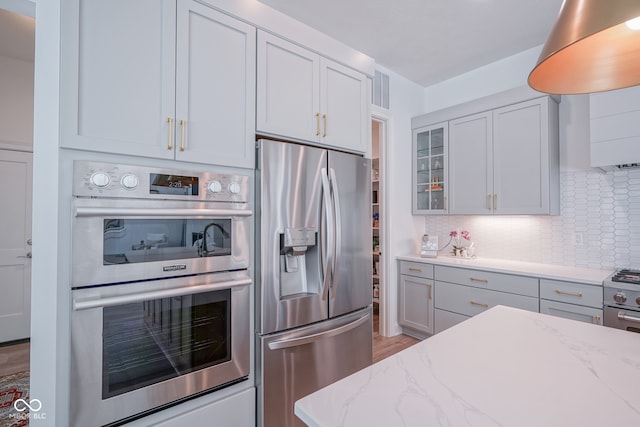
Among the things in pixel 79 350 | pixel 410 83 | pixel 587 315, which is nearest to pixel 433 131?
pixel 410 83

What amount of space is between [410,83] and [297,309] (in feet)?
10.4

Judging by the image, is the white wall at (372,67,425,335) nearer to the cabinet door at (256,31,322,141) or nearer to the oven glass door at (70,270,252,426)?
the cabinet door at (256,31,322,141)

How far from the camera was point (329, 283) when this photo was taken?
1.87 metres

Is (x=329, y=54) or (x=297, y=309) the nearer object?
(x=297, y=309)

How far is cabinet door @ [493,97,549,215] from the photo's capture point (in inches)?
105

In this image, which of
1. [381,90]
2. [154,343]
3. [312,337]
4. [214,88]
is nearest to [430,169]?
[381,90]

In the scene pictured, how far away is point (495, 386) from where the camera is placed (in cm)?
76

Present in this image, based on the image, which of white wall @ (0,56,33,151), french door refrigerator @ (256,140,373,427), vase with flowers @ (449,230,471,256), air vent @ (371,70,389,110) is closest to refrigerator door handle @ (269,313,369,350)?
french door refrigerator @ (256,140,373,427)

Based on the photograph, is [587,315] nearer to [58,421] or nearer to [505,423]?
[505,423]

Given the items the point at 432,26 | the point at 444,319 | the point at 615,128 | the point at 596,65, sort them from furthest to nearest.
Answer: the point at 444,319 < the point at 432,26 < the point at 615,128 < the point at 596,65

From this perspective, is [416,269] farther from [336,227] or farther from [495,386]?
[495,386]

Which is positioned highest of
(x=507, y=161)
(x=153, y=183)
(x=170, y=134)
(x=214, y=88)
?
(x=214, y=88)

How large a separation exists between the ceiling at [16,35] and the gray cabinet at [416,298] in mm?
4225

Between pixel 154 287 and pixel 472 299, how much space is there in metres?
2.66
